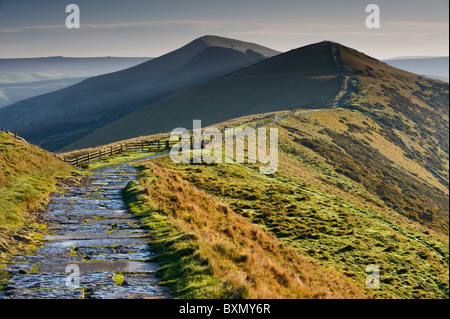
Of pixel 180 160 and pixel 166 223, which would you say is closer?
pixel 166 223

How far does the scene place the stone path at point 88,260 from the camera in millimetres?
11211

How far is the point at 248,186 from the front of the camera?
3972 centimetres

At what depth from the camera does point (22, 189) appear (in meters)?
20.9

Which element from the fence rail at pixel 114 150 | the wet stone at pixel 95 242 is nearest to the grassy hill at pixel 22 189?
the wet stone at pixel 95 242

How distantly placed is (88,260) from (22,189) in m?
9.45

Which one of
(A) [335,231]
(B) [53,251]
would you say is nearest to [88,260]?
(B) [53,251]

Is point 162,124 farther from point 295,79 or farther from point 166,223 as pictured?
point 166,223

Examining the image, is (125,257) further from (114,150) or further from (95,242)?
(114,150)

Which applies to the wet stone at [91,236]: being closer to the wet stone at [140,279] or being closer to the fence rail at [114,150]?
the wet stone at [140,279]

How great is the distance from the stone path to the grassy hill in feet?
2.06

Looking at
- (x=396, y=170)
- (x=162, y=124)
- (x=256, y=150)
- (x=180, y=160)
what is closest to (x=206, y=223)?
(x=180, y=160)

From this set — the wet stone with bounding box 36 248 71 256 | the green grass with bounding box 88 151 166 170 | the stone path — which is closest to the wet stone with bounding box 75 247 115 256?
the stone path
